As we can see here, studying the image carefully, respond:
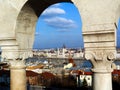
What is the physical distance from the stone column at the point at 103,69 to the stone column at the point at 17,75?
239 cm

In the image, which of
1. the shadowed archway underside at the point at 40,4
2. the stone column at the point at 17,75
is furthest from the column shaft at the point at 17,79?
the shadowed archway underside at the point at 40,4

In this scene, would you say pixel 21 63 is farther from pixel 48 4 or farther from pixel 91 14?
pixel 91 14

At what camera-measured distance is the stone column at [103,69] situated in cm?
552

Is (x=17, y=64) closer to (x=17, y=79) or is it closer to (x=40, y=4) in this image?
(x=17, y=79)

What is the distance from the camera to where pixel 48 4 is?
7.66 meters

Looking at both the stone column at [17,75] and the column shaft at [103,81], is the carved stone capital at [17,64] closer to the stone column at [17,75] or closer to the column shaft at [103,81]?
the stone column at [17,75]

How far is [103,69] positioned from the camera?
18.3ft

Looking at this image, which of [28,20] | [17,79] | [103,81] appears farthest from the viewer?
[28,20]

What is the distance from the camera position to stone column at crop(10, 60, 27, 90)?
727cm

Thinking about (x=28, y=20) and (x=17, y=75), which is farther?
(x=28, y=20)

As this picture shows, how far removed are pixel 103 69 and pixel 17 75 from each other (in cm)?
267

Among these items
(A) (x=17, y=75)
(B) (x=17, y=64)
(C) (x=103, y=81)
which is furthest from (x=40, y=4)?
(C) (x=103, y=81)

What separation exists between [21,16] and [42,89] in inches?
154

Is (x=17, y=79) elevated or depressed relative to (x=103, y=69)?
depressed
